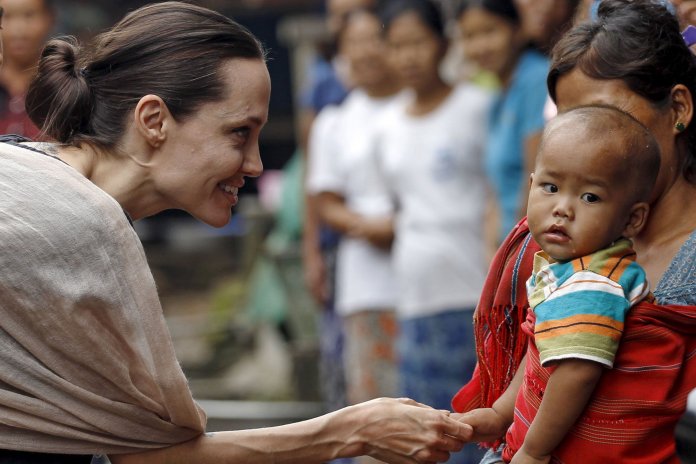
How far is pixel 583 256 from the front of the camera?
85.7 inches

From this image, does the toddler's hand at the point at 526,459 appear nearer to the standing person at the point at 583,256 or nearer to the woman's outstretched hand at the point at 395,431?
the standing person at the point at 583,256

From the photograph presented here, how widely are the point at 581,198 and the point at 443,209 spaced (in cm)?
305

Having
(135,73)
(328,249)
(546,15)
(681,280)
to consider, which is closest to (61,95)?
(135,73)

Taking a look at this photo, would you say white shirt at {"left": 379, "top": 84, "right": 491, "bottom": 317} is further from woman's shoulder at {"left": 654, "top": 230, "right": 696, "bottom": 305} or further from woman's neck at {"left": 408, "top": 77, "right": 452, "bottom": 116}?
woman's shoulder at {"left": 654, "top": 230, "right": 696, "bottom": 305}

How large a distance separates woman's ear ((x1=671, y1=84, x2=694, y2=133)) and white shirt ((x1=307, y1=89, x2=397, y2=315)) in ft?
11.2

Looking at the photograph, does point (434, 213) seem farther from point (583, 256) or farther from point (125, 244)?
point (583, 256)

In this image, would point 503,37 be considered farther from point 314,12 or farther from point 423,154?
point 314,12

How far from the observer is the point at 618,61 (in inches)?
91.6

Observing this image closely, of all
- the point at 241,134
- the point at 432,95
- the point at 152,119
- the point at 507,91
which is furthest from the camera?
the point at 432,95

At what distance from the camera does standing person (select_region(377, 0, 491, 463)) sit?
203 inches

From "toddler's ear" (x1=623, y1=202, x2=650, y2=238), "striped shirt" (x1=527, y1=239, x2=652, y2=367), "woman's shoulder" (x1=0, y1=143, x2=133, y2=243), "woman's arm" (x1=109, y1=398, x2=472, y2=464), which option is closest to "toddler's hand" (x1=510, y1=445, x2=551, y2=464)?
"striped shirt" (x1=527, y1=239, x2=652, y2=367)

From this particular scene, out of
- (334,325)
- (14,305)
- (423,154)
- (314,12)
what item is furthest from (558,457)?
(314,12)

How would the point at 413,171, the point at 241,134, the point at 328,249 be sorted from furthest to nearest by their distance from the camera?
the point at 328,249 < the point at 413,171 < the point at 241,134

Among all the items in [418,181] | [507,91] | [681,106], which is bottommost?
[418,181]
